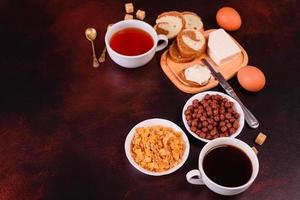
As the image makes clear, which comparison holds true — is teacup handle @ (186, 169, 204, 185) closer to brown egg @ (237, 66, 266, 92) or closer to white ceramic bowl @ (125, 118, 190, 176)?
white ceramic bowl @ (125, 118, 190, 176)

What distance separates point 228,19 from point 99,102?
1.80 feet

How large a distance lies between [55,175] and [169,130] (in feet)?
1.17

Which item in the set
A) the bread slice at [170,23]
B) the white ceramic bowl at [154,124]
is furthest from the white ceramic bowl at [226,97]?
the bread slice at [170,23]

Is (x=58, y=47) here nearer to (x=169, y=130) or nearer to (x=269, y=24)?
(x=169, y=130)

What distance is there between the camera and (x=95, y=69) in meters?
1.48

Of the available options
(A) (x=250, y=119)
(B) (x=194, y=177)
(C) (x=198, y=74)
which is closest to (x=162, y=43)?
(C) (x=198, y=74)

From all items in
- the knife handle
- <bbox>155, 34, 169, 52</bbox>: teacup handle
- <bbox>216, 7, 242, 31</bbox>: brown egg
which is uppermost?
<bbox>216, 7, 242, 31</bbox>: brown egg

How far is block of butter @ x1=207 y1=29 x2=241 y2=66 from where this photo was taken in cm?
148

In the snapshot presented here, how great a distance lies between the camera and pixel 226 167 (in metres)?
1.22

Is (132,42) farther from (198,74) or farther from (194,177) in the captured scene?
(194,177)

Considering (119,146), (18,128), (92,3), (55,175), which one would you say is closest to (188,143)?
(119,146)

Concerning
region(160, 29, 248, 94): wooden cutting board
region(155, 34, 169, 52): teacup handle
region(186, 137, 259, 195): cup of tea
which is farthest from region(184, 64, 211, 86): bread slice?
region(186, 137, 259, 195): cup of tea

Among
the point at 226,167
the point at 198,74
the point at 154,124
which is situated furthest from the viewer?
the point at 198,74

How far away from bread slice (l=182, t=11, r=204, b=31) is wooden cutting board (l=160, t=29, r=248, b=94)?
61mm
